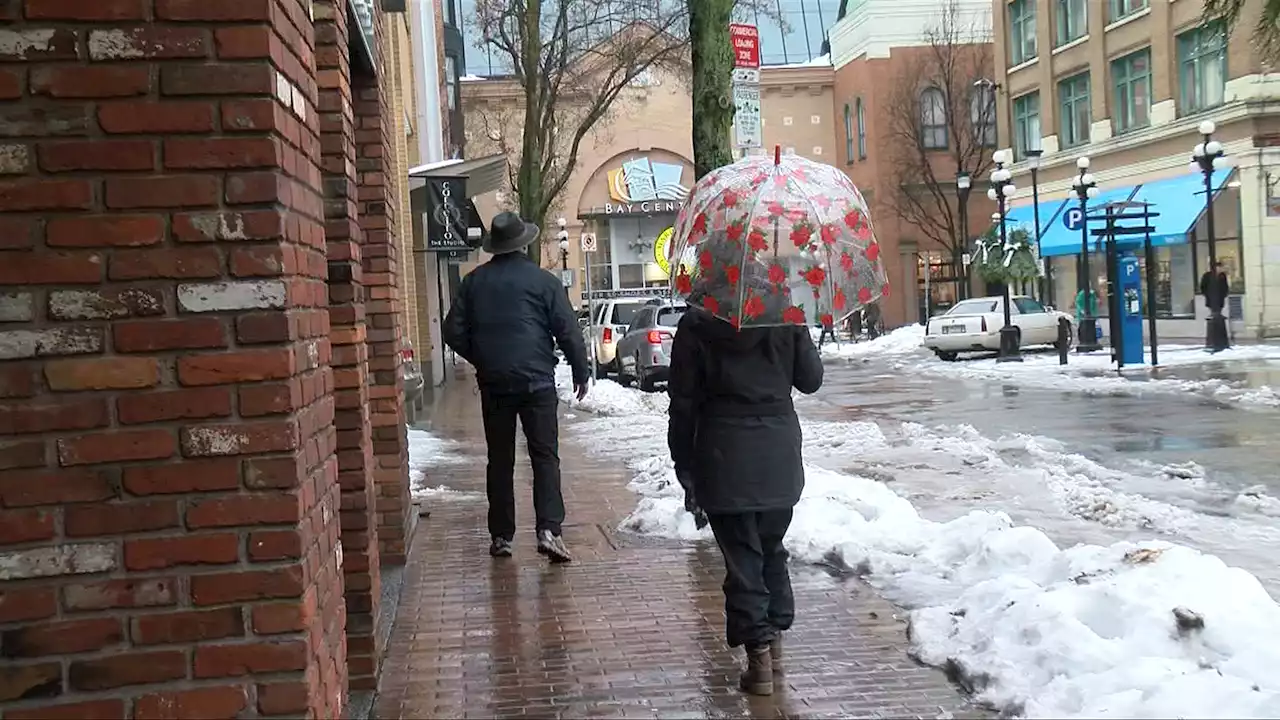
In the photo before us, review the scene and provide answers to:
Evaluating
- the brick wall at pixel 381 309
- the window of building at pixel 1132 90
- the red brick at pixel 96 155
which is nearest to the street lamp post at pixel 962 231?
the window of building at pixel 1132 90

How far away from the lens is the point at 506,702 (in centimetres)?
492

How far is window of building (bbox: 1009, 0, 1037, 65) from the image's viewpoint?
142 ft

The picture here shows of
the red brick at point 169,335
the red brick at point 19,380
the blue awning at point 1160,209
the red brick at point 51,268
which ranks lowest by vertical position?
the red brick at point 19,380

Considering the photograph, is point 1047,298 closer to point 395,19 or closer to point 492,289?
point 395,19

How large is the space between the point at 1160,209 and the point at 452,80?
2475 centimetres

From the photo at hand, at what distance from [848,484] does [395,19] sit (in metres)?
13.6

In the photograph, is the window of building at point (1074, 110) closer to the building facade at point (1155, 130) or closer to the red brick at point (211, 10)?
the building facade at point (1155, 130)

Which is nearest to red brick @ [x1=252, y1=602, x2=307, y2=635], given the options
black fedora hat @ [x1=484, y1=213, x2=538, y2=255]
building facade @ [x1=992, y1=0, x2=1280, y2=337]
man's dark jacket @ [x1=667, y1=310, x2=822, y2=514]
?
man's dark jacket @ [x1=667, y1=310, x2=822, y2=514]

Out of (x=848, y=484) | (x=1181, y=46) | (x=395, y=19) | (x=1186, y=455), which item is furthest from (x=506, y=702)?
(x=1181, y=46)

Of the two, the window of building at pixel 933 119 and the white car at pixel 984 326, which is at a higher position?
the window of building at pixel 933 119

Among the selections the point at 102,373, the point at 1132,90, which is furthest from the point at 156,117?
the point at 1132,90

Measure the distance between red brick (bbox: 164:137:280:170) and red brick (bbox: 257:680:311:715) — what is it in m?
1.33

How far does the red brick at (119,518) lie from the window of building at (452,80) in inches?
1582

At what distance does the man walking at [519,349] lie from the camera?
24.1 ft
